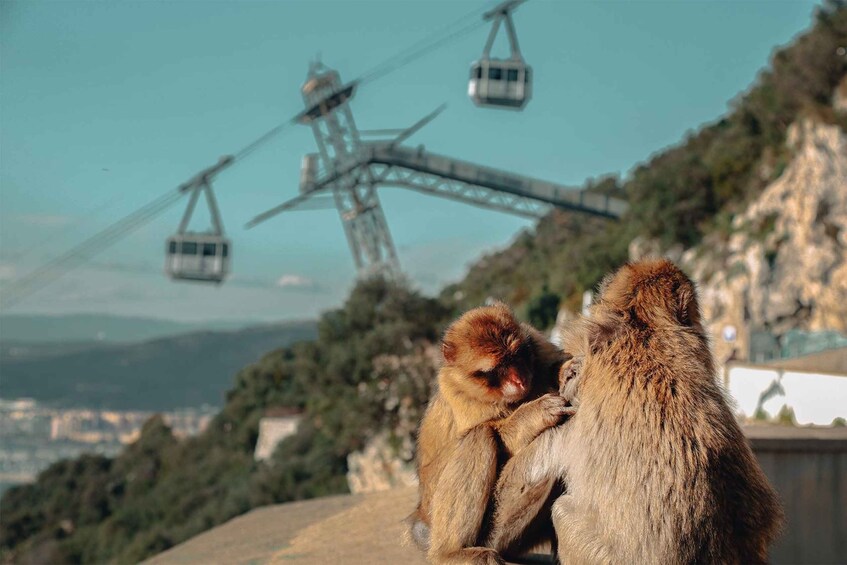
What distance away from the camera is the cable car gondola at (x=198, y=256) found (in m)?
31.8

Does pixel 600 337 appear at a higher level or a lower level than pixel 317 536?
higher

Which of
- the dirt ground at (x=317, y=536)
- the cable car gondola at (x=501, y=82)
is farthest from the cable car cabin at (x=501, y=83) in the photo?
the dirt ground at (x=317, y=536)

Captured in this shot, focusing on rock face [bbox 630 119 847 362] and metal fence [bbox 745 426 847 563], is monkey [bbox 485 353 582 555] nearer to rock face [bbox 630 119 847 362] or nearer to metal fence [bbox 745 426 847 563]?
metal fence [bbox 745 426 847 563]

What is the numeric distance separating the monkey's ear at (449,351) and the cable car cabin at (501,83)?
27829 mm

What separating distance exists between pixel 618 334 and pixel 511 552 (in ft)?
3.04

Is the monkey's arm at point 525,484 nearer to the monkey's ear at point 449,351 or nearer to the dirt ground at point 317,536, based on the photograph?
the monkey's ear at point 449,351

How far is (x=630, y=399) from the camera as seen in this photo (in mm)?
2957

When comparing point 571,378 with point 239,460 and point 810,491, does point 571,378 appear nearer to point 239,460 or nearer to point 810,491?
point 810,491

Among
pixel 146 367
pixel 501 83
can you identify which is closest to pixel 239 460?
pixel 146 367

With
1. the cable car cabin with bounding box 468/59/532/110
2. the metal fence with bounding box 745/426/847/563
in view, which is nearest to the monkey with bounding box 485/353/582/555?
the metal fence with bounding box 745/426/847/563

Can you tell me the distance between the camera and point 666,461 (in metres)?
2.88

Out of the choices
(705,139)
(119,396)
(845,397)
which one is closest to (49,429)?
(119,396)

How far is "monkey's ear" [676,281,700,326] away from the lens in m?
3.13

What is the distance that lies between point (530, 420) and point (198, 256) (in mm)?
29921
